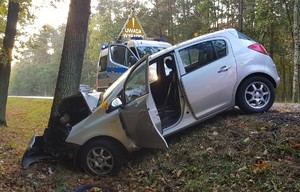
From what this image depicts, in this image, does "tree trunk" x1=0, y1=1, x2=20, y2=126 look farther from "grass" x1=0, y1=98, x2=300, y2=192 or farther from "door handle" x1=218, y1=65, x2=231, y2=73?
"door handle" x1=218, y1=65, x2=231, y2=73

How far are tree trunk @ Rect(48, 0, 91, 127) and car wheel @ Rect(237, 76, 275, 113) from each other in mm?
3998

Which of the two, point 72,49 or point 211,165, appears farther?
point 72,49

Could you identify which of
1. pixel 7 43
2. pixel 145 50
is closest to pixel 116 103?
pixel 145 50

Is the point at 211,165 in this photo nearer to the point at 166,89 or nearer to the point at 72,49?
the point at 166,89

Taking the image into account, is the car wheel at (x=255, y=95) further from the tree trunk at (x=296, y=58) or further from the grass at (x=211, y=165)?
the tree trunk at (x=296, y=58)

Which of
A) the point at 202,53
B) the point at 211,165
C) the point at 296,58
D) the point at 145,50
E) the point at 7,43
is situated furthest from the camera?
the point at 296,58

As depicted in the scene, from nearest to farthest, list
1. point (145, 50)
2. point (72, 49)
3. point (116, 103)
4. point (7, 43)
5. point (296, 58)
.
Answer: point (116, 103) → point (72, 49) → point (7, 43) → point (145, 50) → point (296, 58)

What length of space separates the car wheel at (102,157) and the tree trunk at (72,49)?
2633 millimetres

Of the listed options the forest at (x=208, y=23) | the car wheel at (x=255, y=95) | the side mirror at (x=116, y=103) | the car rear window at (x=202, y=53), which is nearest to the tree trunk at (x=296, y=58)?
the forest at (x=208, y=23)

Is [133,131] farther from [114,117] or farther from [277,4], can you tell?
[277,4]

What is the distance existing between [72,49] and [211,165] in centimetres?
484

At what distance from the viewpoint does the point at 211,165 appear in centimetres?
586

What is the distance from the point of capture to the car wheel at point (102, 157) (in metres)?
6.73

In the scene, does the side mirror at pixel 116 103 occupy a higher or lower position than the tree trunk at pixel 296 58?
lower
